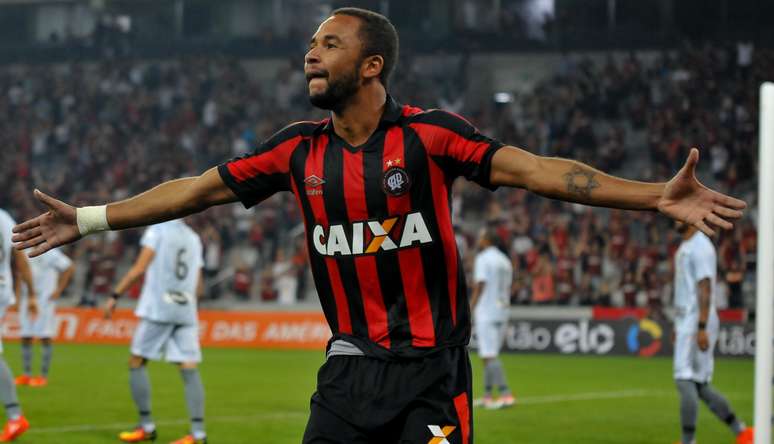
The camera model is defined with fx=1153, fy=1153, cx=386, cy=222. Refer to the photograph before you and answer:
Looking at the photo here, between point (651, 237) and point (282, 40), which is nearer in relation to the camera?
point (651, 237)

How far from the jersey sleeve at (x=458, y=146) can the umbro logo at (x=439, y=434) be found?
36.4 inches

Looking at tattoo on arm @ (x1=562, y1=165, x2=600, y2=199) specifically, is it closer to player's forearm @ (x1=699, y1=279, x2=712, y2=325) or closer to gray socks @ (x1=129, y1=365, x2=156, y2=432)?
player's forearm @ (x1=699, y1=279, x2=712, y2=325)

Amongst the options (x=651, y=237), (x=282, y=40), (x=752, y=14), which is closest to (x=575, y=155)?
(x=651, y=237)

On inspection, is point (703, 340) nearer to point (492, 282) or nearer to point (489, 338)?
point (489, 338)

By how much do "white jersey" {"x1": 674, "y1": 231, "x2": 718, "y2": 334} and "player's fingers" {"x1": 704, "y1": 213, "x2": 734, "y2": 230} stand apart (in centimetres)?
652

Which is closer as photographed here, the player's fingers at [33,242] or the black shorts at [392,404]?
the black shorts at [392,404]

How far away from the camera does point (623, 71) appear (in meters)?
32.7

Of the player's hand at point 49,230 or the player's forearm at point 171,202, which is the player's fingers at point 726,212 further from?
the player's hand at point 49,230

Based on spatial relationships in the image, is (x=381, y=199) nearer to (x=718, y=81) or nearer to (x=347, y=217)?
(x=347, y=217)

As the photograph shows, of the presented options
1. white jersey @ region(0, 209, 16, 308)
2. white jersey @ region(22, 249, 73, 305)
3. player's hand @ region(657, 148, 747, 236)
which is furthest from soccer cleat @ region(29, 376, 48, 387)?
player's hand @ region(657, 148, 747, 236)

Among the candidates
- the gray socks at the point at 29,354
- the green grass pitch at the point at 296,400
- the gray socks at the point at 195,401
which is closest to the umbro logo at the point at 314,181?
the gray socks at the point at 195,401

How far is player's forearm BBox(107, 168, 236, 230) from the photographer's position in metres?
4.75

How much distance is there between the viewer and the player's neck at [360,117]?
15.0 feet

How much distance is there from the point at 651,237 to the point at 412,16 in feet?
45.1
